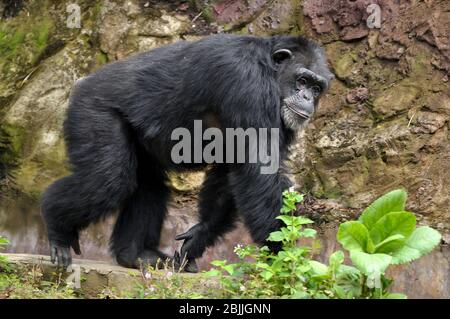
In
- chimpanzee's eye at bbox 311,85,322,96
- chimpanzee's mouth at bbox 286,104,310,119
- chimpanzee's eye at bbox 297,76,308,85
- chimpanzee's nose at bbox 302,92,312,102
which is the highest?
chimpanzee's eye at bbox 297,76,308,85

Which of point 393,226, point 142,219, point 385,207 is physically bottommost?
point 393,226

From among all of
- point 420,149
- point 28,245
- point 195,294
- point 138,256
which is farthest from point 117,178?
point 420,149

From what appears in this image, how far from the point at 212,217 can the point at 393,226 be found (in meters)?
2.40

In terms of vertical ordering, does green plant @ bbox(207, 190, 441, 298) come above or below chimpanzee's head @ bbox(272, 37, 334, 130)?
below

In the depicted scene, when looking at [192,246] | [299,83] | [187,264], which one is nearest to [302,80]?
[299,83]

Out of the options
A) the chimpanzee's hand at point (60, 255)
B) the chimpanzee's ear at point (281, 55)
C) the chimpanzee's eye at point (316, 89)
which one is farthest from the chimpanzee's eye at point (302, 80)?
the chimpanzee's hand at point (60, 255)

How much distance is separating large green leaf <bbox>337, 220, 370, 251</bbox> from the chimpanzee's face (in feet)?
5.48

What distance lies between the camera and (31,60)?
9.58 m

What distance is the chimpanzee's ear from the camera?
6523 mm

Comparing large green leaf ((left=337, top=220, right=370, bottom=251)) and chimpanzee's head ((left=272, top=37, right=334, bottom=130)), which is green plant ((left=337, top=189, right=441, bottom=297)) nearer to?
large green leaf ((left=337, top=220, right=370, bottom=251))

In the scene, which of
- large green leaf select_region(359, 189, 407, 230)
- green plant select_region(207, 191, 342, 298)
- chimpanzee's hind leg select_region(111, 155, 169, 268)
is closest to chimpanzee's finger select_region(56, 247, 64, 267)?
chimpanzee's hind leg select_region(111, 155, 169, 268)

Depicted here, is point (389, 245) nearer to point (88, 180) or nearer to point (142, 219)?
point (88, 180)

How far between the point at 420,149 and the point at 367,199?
793 mm

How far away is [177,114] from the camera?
6.48 m
